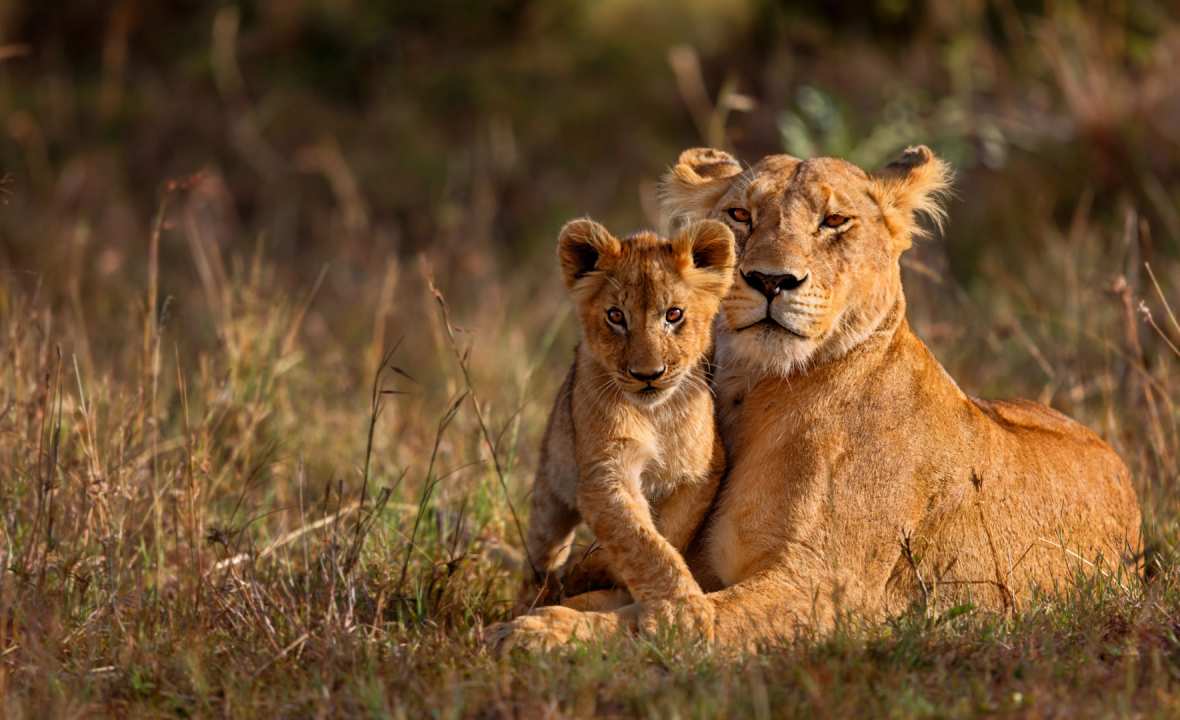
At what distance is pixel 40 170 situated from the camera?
14.6 metres

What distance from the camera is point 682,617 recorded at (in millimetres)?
4676

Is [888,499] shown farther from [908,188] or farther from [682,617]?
[908,188]

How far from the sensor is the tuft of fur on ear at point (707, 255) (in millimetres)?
4926

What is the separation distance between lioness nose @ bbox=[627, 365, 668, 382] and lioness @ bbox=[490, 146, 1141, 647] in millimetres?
440

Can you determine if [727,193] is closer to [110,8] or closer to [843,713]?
[843,713]

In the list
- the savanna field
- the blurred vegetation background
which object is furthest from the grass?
the blurred vegetation background

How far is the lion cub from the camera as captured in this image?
4.78 m

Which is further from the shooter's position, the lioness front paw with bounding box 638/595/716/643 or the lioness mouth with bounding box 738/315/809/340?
the lioness mouth with bounding box 738/315/809/340

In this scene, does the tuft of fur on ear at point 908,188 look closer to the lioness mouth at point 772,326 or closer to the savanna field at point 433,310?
the lioness mouth at point 772,326

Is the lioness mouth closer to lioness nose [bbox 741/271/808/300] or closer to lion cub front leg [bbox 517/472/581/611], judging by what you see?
lioness nose [bbox 741/271/808/300]

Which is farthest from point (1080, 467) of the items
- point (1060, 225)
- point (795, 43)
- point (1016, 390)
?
point (795, 43)

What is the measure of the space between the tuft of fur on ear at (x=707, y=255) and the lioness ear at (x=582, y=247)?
0.21 m

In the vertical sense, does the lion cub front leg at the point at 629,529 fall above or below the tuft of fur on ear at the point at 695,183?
below

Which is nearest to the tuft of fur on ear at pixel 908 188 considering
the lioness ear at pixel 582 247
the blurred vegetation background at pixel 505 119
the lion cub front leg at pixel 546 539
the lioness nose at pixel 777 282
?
the lioness nose at pixel 777 282
